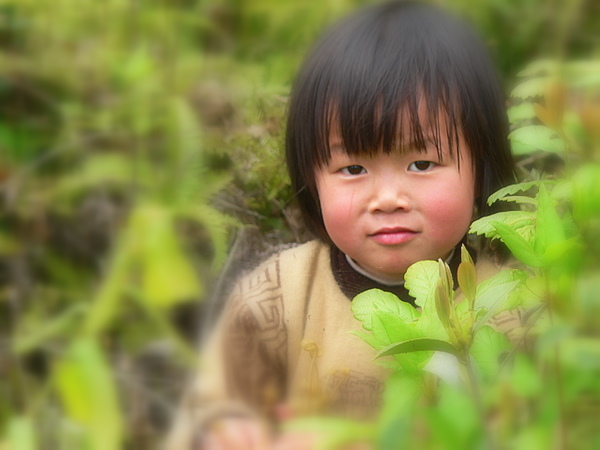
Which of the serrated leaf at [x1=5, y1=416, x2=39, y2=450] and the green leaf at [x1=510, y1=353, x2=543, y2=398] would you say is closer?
the green leaf at [x1=510, y1=353, x2=543, y2=398]

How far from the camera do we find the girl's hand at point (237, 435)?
0.66m

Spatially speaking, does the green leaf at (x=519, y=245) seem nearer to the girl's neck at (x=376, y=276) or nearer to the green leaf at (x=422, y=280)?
the green leaf at (x=422, y=280)

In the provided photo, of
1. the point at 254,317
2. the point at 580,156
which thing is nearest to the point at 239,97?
the point at 254,317

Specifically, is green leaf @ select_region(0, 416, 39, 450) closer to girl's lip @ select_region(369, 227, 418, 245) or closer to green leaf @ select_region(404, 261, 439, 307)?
girl's lip @ select_region(369, 227, 418, 245)

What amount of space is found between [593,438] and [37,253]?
3.48 ft

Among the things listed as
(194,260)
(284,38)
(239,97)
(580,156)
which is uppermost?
(284,38)

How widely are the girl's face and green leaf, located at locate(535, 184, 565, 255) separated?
11.9 inches

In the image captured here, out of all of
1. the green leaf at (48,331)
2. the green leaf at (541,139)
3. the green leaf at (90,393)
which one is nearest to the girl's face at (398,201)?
the green leaf at (541,139)

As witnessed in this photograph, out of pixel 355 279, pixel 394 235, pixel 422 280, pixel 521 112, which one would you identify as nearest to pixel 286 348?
pixel 355 279

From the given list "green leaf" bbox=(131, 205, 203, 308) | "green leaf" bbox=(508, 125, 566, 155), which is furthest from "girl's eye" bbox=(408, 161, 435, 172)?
"green leaf" bbox=(131, 205, 203, 308)

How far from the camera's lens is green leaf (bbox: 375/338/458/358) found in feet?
1.22

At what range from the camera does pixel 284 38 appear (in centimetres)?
129

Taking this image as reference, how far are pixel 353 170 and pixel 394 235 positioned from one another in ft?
0.22

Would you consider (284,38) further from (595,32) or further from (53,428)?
(53,428)
